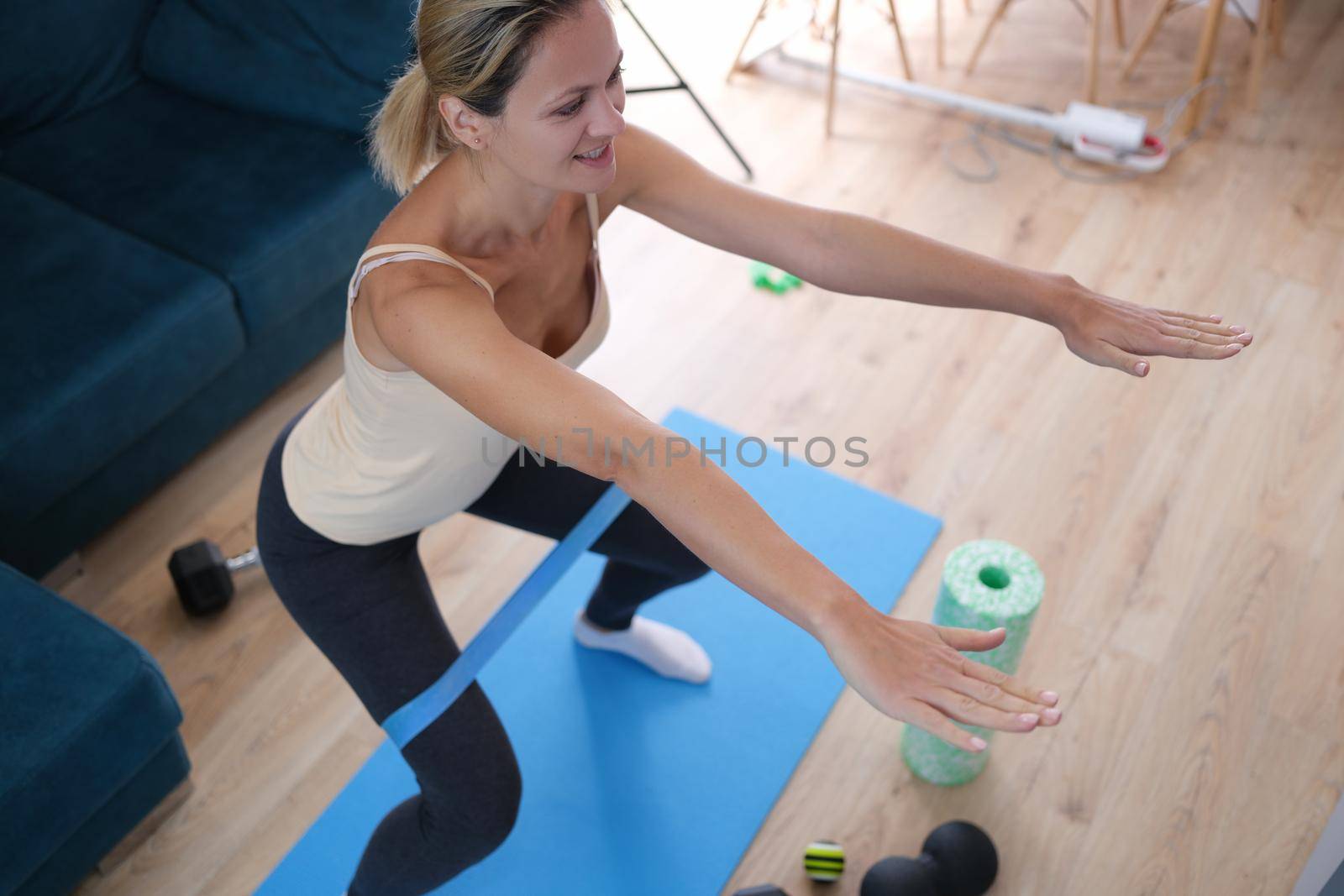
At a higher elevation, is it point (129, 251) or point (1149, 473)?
point (129, 251)

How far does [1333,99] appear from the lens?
10.8 ft

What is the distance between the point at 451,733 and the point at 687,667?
2.01 feet

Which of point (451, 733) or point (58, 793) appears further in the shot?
point (58, 793)

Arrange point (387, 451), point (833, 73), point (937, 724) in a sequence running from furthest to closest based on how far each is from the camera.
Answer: point (833, 73) → point (387, 451) → point (937, 724)

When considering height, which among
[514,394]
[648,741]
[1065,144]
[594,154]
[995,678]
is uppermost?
[594,154]

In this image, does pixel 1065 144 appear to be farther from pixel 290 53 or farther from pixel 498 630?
pixel 498 630

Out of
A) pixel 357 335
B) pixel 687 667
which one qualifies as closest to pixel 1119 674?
pixel 687 667

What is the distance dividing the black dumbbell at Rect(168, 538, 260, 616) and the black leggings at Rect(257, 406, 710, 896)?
609 millimetres

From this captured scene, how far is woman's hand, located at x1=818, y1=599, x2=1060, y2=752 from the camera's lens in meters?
0.99

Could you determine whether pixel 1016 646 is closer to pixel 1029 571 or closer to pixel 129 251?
pixel 1029 571

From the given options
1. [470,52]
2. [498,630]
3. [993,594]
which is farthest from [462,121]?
[993,594]

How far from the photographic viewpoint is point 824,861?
5.70 ft

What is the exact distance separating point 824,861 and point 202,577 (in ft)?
4.00

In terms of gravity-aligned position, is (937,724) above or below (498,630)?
above
